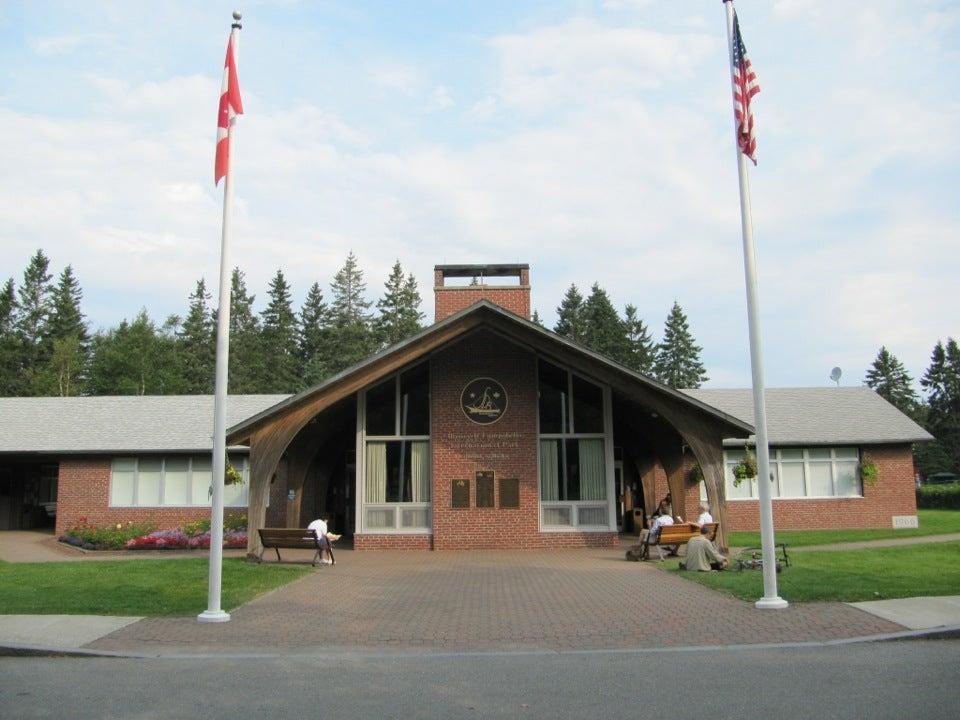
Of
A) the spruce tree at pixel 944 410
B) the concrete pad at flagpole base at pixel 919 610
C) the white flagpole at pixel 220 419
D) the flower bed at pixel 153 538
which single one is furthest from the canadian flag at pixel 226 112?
the spruce tree at pixel 944 410

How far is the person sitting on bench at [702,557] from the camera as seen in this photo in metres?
15.1

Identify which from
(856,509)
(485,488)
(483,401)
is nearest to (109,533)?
(485,488)

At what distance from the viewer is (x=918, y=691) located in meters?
6.76

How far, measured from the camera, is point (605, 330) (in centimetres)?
6806

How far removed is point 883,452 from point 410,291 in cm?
4546

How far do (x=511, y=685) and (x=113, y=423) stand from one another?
24.7 meters

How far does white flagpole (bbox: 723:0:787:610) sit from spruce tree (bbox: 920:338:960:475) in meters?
57.7

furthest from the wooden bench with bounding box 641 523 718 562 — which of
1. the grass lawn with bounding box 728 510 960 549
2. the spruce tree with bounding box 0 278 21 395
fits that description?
the spruce tree with bounding box 0 278 21 395

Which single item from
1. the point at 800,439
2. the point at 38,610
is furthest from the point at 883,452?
the point at 38,610

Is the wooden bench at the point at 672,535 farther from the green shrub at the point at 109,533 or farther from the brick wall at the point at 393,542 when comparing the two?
the green shrub at the point at 109,533

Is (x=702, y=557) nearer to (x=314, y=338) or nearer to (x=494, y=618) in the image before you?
(x=494, y=618)

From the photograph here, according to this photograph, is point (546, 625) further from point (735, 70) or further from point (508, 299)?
point (508, 299)

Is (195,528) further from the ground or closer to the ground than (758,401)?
closer to the ground

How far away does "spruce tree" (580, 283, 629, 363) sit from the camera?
218 ft
